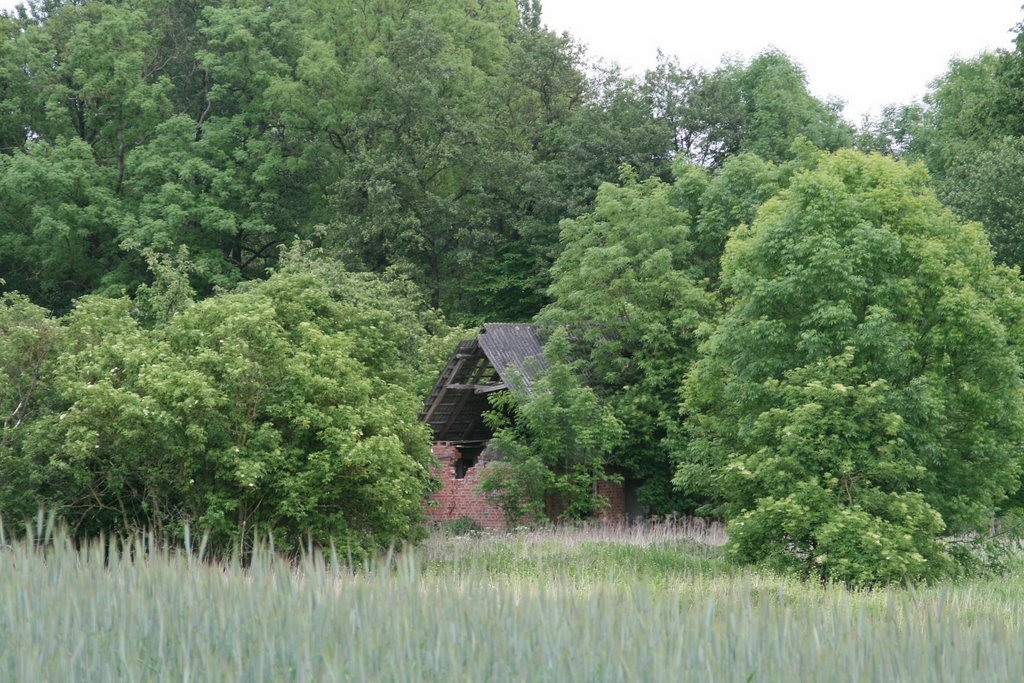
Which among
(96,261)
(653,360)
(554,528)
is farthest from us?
(96,261)

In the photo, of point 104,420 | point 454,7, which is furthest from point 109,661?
point 454,7

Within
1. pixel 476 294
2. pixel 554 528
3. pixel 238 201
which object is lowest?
pixel 554 528

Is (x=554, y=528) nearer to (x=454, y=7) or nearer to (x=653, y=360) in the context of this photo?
(x=653, y=360)

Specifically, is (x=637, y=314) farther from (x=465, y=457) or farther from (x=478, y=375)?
(x=465, y=457)

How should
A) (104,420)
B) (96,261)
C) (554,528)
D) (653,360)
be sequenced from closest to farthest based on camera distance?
(104,420)
(554,528)
(653,360)
(96,261)

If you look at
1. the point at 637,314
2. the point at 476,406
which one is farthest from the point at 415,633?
the point at 476,406

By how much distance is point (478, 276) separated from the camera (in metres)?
45.2

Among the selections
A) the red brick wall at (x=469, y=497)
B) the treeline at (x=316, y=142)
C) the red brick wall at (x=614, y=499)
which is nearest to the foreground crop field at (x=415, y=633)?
the red brick wall at (x=469, y=497)

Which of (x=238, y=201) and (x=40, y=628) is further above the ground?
(x=238, y=201)

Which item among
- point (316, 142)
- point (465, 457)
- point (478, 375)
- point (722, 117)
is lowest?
point (465, 457)

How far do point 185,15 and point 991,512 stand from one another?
3733 cm

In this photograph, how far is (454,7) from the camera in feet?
165

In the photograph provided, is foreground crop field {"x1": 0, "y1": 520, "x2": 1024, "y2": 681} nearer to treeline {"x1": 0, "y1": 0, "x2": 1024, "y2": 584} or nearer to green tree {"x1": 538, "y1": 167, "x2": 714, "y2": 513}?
treeline {"x1": 0, "y1": 0, "x2": 1024, "y2": 584}

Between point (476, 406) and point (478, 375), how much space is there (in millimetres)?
1661
